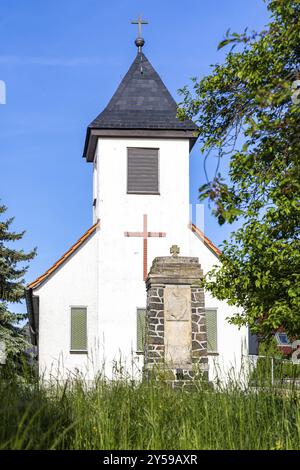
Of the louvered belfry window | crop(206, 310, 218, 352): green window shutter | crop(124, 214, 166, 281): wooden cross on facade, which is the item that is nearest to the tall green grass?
crop(124, 214, 166, 281): wooden cross on facade

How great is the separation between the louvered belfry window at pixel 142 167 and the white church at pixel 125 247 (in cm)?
3

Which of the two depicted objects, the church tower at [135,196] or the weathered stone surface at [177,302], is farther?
the church tower at [135,196]

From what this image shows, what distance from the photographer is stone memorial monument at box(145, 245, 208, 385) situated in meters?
18.1

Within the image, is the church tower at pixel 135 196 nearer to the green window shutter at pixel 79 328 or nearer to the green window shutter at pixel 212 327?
the green window shutter at pixel 79 328

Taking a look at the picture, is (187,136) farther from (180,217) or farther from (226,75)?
(226,75)

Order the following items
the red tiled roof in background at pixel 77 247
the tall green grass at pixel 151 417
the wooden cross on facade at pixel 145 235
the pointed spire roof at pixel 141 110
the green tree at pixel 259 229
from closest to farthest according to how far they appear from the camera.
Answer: the tall green grass at pixel 151 417 → the green tree at pixel 259 229 → the red tiled roof in background at pixel 77 247 → the wooden cross on facade at pixel 145 235 → the pointed spire roof at pixel 141 110

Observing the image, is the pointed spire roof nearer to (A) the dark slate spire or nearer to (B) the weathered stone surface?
(A) the dark slate spire

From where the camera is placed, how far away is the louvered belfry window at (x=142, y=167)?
26062 mm

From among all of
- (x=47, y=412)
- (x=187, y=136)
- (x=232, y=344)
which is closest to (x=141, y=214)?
(x=187, y=136)

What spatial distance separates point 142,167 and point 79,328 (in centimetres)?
537

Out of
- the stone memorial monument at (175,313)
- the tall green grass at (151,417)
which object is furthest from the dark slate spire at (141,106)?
the tall green grass at (151,417)

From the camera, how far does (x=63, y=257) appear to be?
1012 inches
